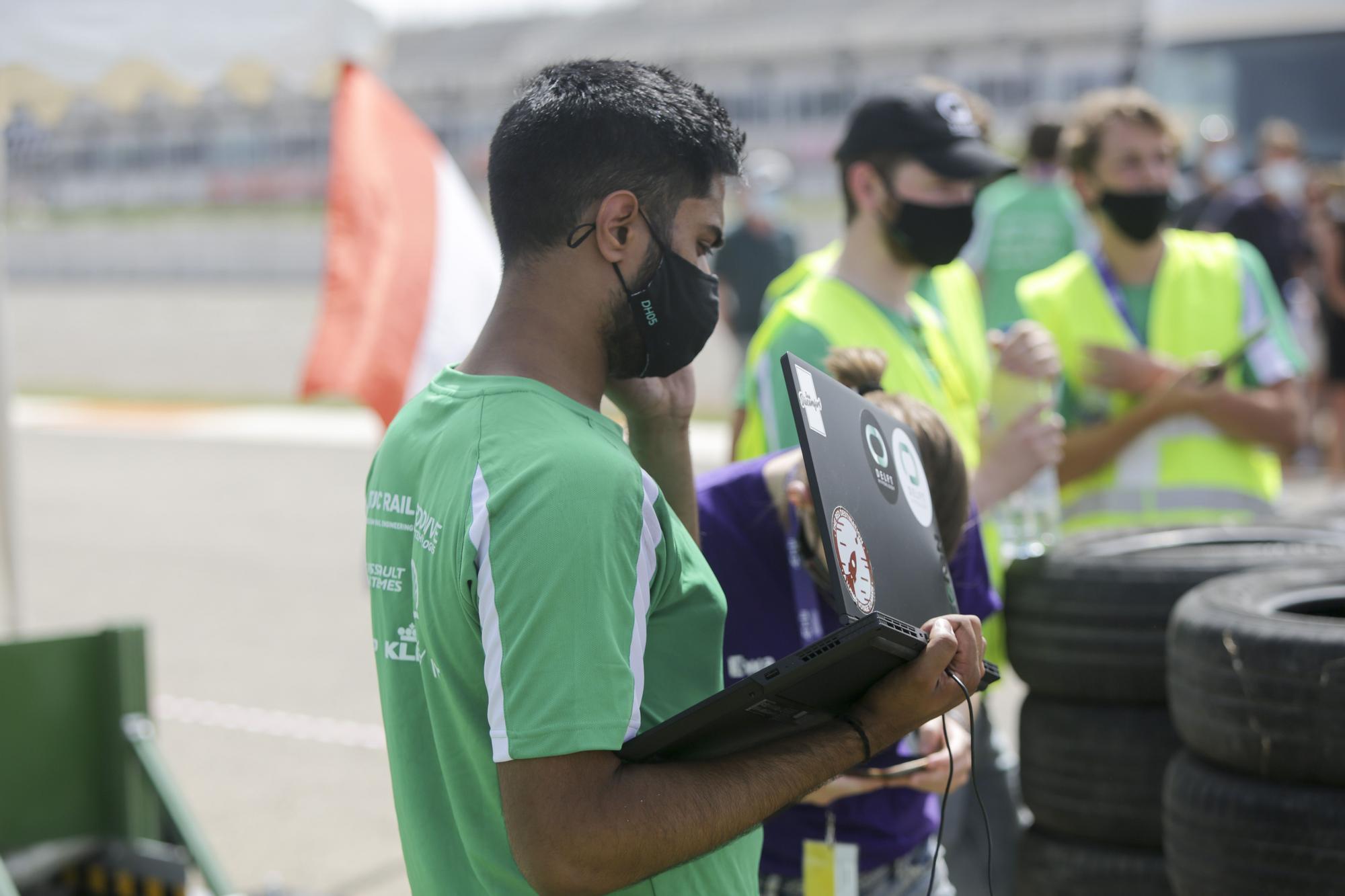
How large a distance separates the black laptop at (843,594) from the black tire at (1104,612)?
1.51m

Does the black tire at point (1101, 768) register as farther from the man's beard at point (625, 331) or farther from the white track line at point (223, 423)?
the white track line at point (223, 423)

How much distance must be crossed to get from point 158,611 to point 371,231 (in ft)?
13.3

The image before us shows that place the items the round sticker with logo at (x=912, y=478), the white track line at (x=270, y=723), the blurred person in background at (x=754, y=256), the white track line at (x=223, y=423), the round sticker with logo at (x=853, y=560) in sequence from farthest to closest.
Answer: the white track line at (x=223, y=423), the blurred person in background at (x=754, y=256), the white track line at (x=270, y=723), the round sticker with logo at (x=912, y=478), the round sticker with logo at (x=853, y=560)

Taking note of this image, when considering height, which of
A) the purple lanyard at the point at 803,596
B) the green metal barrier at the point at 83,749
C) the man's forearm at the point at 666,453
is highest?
the man's forearm at the point at 666,453

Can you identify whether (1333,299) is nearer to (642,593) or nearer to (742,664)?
(742,664)

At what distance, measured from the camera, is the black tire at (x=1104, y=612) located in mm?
3389

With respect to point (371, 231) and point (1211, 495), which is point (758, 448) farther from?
point (371, 231)

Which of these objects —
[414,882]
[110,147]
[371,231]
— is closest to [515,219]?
[414,882]

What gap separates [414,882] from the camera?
74.9 inches

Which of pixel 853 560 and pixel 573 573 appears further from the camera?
pixel 853 560

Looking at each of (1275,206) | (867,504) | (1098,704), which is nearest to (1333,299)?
(1275,206)

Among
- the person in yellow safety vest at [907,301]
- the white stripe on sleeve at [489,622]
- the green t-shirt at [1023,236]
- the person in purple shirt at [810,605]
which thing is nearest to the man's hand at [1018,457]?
the person in yellow safety vest at [907,301]

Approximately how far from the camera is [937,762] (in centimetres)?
257

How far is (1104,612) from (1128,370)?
34.9 inches
